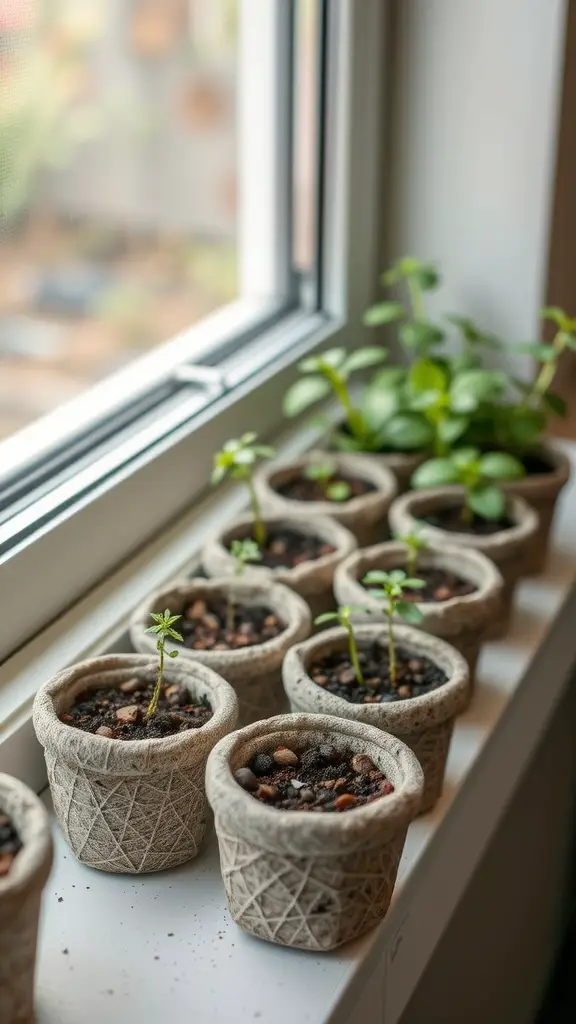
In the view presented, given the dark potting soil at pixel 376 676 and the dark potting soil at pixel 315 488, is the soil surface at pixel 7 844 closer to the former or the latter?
the dark potting soil at pixel 376 676

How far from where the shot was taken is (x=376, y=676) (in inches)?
44.0

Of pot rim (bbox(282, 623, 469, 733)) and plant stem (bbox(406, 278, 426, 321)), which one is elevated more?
plant stem (bbox(406, 278, 426, 321))

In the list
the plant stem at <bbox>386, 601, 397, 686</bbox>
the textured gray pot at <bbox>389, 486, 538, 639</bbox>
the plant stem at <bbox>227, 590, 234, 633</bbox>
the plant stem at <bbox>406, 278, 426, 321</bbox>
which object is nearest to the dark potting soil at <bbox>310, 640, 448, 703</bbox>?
the plant stem at <bbox>386, 601, 397, 686</bbox>

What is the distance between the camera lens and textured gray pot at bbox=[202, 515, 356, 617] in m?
1.25

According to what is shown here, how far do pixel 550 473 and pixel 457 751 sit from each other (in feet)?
1.63

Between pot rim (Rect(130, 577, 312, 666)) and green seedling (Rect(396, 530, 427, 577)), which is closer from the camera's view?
pot rim (Rect(130, 577, 312, 666))

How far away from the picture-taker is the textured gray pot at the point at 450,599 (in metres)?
1.18

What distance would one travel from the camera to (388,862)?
0.90 meters

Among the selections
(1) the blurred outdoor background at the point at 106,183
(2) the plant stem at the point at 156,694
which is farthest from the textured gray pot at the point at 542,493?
(2) the plant stem at the point at 156,694

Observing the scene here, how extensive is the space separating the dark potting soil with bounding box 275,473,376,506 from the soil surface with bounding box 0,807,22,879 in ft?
2.27

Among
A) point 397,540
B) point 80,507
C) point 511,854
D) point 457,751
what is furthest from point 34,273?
point 511,854

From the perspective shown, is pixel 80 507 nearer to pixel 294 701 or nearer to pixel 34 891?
pixel 294 701

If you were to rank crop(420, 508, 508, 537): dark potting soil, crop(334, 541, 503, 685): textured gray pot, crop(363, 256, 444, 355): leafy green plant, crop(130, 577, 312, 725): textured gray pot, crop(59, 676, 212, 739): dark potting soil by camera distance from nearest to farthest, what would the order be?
crop(59, 676, 212, 739): dark potting soil < crop(130, 577, 312, 725): textured gray pot < crop(334, 541, 503, 685): textured gray pot < crop(420, 508, 508, 537): dark potting soil < crop(363, 256, 444, 355): leafy green plant

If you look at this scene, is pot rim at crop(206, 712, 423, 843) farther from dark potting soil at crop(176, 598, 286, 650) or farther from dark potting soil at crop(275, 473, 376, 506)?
dark potting soil at crop(275, 473, 376, 506)
